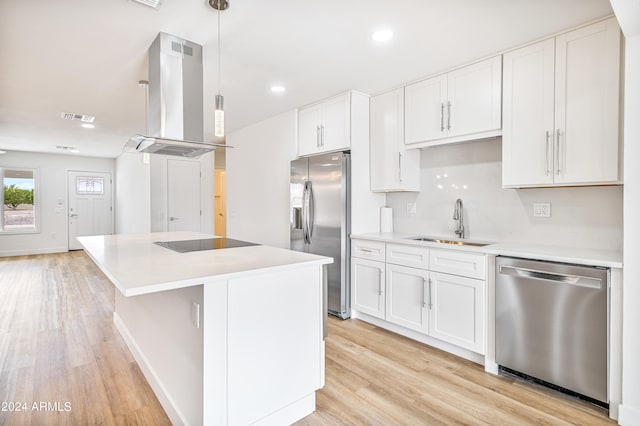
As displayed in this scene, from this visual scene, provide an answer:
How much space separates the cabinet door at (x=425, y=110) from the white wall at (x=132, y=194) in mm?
5313

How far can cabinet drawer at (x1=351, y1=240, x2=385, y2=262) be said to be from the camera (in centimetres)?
325

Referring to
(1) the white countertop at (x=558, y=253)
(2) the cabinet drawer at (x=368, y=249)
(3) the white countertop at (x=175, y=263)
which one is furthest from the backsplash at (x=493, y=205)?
(3) the white countertop at (x=175, y=263)

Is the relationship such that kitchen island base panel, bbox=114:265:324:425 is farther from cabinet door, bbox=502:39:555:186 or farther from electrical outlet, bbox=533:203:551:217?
electrical outlet, bbox=533:203:551:217

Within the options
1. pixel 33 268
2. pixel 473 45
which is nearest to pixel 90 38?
pixel 473 45

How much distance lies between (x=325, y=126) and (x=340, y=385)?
2.64 meters

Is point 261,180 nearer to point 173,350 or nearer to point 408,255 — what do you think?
point 408,255

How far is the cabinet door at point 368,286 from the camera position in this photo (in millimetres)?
3238

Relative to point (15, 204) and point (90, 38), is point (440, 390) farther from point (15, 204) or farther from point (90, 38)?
point (15, 204)

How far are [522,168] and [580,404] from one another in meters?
1.58

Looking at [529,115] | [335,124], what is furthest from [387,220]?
[529,115]

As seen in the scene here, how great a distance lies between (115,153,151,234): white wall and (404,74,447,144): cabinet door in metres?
5.31

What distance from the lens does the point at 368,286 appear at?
11.1 ft

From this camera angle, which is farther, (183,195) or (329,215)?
(183,195)

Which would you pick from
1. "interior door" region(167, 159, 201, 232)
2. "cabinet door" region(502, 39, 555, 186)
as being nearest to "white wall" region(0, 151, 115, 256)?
"interior door" region(167, 159, 201, 232)
